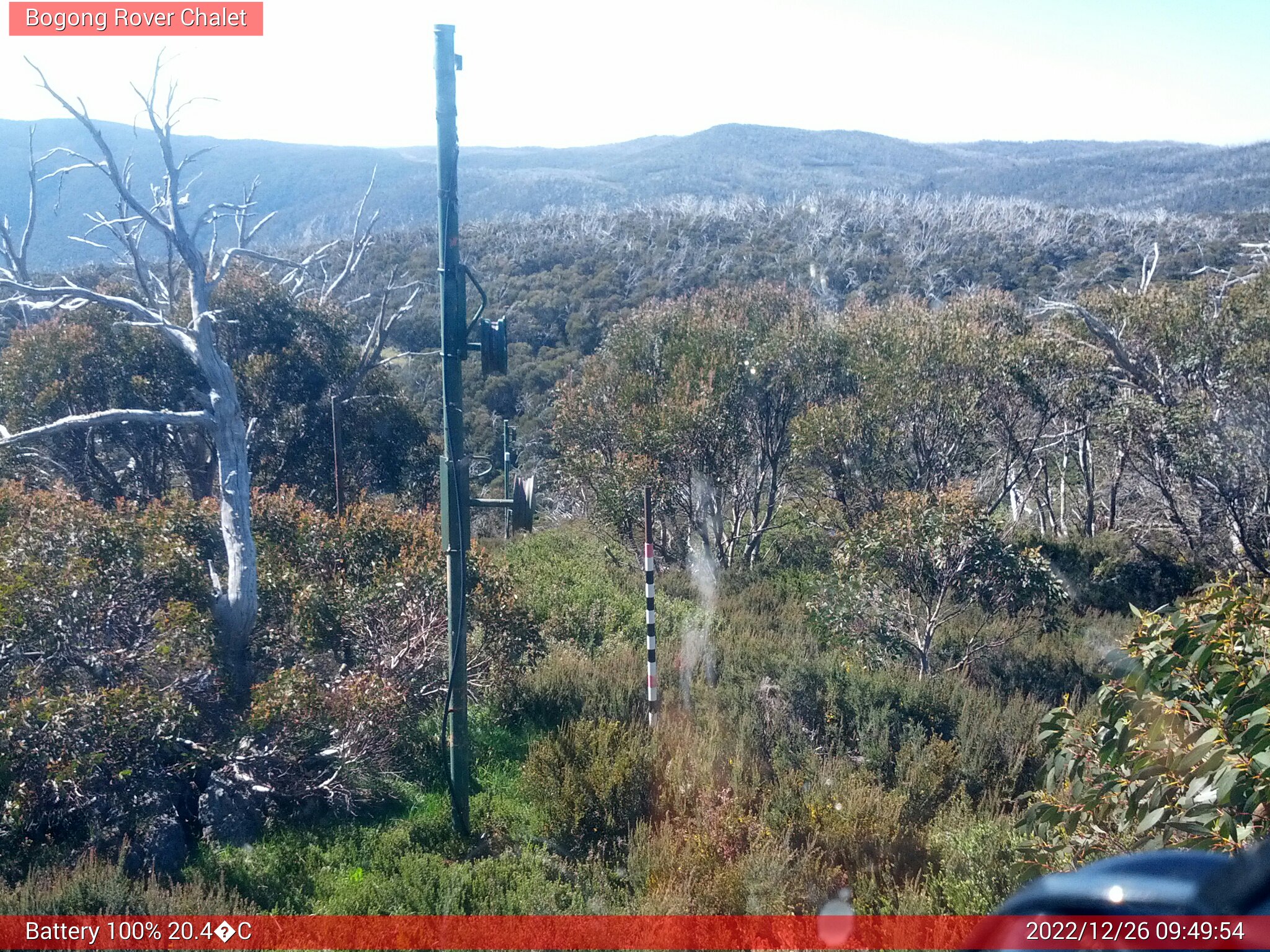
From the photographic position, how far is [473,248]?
35875 mm

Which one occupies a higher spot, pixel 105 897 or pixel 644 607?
pixel 105 897

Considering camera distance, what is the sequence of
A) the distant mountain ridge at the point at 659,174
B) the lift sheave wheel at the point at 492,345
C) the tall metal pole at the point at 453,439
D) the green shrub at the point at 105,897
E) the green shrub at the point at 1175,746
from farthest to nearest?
the distant mountain ridge at the point at 659,174, the lift sheave wheel at the point at 492,345, the tall metal pole at the point at 453,439, the green shrub at the point at 105,897, the green shrub at the point at 1175,746

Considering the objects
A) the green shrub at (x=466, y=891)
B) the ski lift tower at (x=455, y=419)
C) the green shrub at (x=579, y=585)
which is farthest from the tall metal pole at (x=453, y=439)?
the green shrub at (x=579, y=585)

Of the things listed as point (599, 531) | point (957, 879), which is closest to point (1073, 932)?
point (957, 879)

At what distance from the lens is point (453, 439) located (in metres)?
5.16

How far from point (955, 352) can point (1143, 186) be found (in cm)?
4613

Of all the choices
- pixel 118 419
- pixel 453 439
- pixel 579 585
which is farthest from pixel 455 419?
pixel 579 585

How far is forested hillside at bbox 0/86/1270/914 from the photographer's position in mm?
4184

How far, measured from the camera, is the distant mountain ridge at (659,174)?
40.5 m

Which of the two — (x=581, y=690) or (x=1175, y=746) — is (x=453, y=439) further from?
(x=1175, y=746)

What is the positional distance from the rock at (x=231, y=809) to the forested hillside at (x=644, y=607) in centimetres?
2

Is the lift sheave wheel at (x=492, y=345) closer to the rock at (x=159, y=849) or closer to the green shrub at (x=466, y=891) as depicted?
the green shrub at (x=466, y=891)

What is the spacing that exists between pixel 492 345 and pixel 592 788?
99.9 inches

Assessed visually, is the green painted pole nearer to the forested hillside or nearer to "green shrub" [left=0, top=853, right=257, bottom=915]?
the forested hillside
